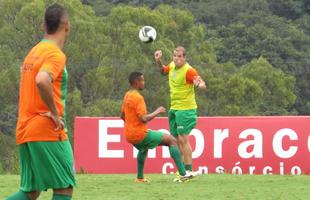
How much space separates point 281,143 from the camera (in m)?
21.6

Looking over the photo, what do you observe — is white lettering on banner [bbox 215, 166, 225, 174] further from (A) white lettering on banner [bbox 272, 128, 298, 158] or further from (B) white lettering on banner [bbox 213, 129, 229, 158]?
(A) white lettering on banner [bbox 272, 128, 298, 158]

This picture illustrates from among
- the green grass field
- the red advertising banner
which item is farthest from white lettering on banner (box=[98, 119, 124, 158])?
the green grass field

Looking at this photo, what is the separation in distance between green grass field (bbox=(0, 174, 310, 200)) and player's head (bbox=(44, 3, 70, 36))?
426 centimetres

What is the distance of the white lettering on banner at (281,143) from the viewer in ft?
70.4

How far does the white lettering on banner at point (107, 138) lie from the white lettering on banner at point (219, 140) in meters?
1.86

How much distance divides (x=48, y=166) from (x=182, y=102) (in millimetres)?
7596

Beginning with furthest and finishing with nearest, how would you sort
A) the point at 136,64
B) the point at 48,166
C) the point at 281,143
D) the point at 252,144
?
the point at 136,64
the point at 252,144
the point at 281,143
the point at 48,166

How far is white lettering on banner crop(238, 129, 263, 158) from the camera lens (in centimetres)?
2166

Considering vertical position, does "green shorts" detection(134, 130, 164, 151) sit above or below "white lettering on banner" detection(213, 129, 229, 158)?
above

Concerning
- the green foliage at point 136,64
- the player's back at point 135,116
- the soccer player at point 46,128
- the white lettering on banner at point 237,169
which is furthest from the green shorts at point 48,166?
the green foliage at point 136,64

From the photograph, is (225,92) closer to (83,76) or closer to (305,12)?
(83,76)

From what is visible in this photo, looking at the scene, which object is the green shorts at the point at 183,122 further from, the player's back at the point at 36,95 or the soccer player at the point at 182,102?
the player's back at the point at 36,95

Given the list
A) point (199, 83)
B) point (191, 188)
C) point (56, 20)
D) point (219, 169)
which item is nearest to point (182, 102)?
point (199, 83)

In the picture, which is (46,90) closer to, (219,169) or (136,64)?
(219,169)
